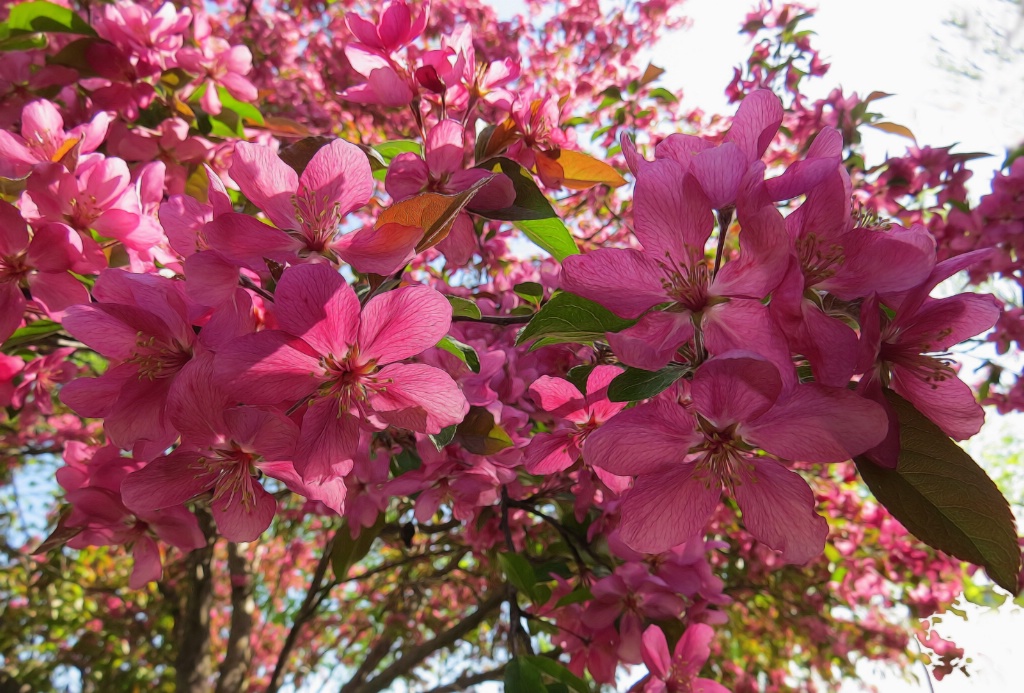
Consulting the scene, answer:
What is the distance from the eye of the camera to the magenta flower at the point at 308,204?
632 millimetres

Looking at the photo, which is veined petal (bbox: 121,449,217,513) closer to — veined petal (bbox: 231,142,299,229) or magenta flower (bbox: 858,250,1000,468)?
veined petal (bbox: 231,142,299,229)

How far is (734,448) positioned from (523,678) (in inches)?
22.4

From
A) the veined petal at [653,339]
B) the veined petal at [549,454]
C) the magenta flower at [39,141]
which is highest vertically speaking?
the magenta flower at [39,141]

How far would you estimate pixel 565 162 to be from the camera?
94 centimetres

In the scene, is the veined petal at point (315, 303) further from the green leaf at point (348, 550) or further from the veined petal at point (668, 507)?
the green leaf at point (348, 550)

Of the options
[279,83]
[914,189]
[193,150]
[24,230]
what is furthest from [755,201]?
[279,83]

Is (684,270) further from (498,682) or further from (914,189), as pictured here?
(498,682)

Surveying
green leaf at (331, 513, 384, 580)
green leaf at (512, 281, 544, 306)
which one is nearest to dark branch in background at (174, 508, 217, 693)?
green leaf at (331, 513, 384, 580)

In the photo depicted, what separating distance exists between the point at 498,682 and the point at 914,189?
2.36 meters

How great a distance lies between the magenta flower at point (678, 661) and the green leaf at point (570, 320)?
0.72 m

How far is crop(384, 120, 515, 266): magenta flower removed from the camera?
78 cm

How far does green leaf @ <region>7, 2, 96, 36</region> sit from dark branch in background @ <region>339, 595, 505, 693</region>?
1.97 metres

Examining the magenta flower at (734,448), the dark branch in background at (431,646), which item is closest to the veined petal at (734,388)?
the magenta flower at (734,448)

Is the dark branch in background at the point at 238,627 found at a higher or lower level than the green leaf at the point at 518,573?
lower
